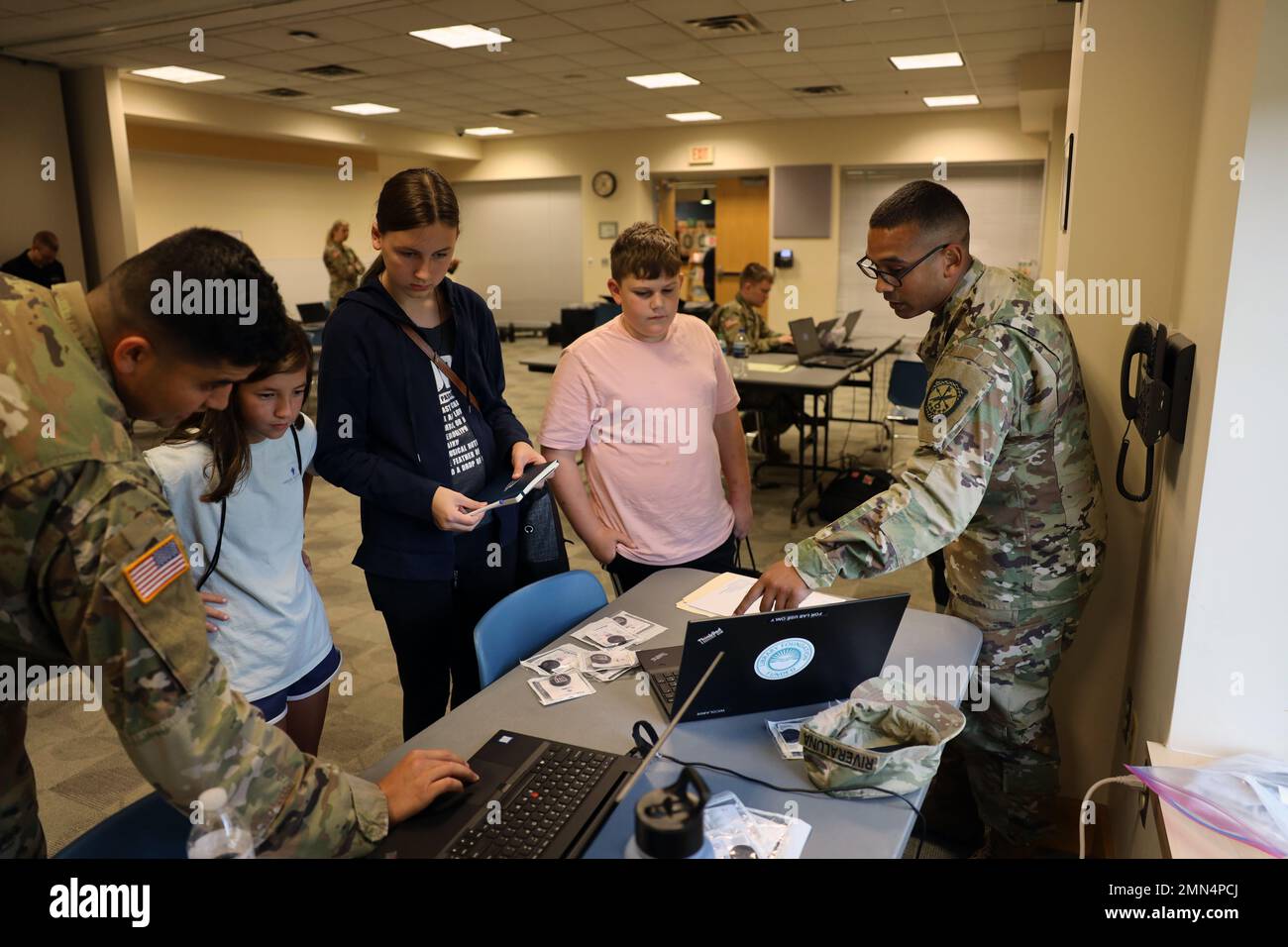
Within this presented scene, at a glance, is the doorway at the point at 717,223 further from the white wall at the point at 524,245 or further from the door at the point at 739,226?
the white wall at the point at 524,245

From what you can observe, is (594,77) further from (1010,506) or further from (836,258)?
(1010,506)

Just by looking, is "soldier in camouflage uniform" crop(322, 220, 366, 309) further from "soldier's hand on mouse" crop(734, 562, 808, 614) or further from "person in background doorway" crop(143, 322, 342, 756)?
"soldier's hand on mouse" crop(734, 562, 808, 614)

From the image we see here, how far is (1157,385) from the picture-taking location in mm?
1732

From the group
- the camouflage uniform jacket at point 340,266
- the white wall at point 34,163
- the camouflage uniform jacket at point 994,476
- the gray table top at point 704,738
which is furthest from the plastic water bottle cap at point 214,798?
the camouflage uniform jacket at point 340,266

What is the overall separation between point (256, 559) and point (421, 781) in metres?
0.77

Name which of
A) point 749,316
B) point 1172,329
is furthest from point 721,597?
point 749,316

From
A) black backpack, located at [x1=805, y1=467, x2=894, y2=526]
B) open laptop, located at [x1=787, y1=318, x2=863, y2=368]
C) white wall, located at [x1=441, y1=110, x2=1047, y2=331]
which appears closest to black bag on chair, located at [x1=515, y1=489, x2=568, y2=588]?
black backpack, located at [x1=805, y1=467, x2=894, y2=526]

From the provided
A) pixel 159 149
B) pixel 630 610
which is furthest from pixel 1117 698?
pixel 159 149

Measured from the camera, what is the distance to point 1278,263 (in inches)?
53.9

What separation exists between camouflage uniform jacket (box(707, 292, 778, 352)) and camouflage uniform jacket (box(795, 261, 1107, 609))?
4273 mm

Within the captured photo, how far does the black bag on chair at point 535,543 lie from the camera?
7.28 feet

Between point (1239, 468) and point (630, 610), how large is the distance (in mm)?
1237

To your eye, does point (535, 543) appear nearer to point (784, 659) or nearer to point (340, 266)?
point (784, 659)

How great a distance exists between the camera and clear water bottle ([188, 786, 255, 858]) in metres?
0.96
